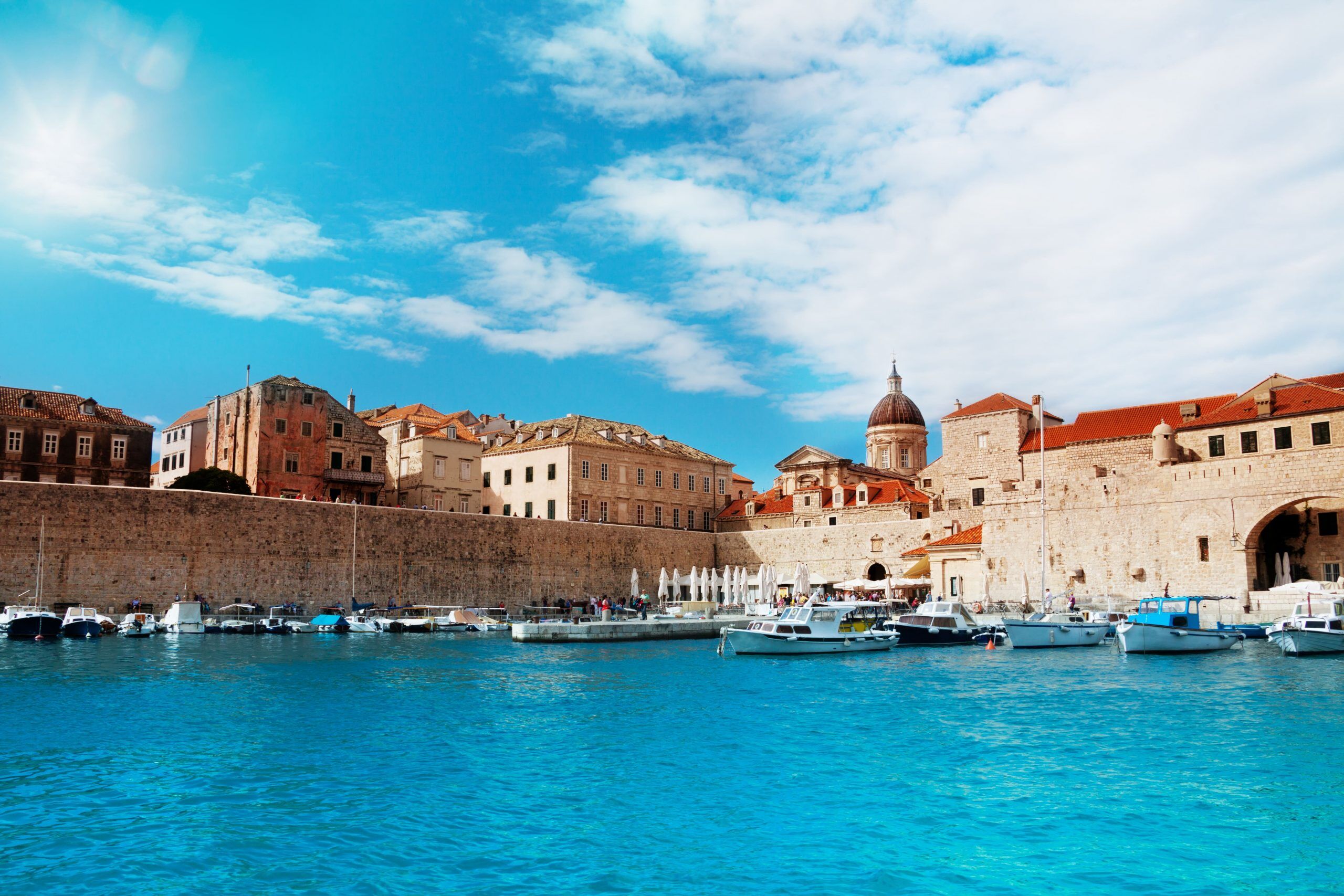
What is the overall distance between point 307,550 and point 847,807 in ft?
90.6

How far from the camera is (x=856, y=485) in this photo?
48406mm

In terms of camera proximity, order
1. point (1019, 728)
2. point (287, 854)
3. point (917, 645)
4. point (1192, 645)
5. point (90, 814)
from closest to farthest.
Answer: point (287, 854), point (90, 814), point (1019, 728), point (1192, 645), point (917, 645)

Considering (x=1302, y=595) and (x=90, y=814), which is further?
(x=1302, y=595)

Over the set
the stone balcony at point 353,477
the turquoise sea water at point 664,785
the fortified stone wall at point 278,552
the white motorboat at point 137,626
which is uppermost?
the stone balcony at point 353,477

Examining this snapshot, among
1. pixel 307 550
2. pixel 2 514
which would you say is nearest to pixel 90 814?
pixel 2 514

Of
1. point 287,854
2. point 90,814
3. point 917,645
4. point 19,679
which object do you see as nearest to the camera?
point 287,854

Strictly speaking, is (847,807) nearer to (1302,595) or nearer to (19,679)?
(19,679)

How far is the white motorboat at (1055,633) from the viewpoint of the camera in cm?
2673

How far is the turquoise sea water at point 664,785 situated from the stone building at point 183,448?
31193mm

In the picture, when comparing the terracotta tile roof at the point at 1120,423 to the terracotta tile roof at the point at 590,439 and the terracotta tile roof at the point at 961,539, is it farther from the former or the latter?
the terracotta tile roof at the point at 590,439

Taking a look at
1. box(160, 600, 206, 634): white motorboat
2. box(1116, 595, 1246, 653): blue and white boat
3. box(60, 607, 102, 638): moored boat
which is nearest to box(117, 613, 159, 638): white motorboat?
box(160, 600, 206, 634): white motorboat

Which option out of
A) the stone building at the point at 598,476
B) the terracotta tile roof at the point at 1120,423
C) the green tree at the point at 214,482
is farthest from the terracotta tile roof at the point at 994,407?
the green tree at the point at 214,482

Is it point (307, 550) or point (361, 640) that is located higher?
point (307, 550)

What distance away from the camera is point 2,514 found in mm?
28031
